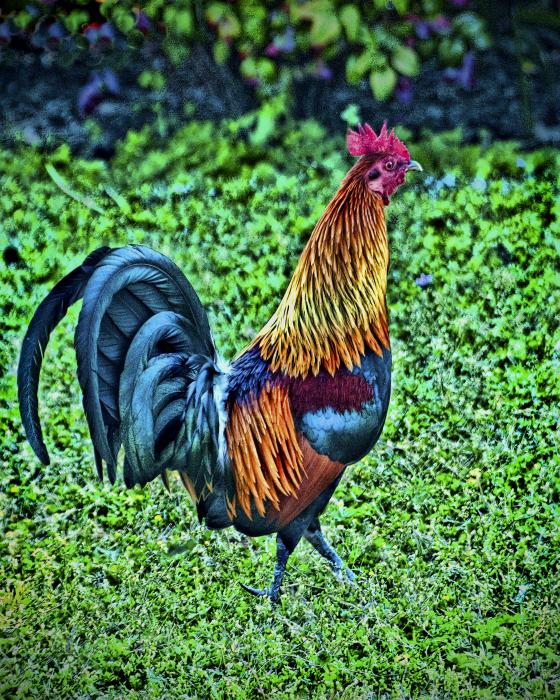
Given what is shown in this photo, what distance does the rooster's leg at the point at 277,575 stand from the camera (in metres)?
3.26

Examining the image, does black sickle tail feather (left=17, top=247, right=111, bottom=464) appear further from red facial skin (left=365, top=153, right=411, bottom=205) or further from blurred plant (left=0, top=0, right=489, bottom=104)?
blurred plant (left=0, top=0, right=489, bottom=104)

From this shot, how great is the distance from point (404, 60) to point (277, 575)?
2.57m

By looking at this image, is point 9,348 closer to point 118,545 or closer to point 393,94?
point 118,545

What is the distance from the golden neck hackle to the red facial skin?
0.08 ft

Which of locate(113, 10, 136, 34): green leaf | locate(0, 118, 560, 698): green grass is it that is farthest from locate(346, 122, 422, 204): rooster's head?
locate(113, 10, 136, 34): green leaf

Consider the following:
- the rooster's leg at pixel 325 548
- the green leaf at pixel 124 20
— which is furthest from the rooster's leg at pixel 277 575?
the green leaf at pixel 124 20

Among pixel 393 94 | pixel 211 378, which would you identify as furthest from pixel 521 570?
pixel 393 94

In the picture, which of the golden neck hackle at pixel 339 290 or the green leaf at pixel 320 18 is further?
the green leaf at pixel 320 18

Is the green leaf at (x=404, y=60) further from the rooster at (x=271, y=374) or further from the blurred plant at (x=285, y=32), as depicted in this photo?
the rooster at (x=271, y=374)

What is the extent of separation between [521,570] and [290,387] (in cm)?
107

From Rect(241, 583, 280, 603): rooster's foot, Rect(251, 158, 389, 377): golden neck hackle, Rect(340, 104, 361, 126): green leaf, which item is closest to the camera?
Rect(251, 158, 389, 377): golden neck hackle

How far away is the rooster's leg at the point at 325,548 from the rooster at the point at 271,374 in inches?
8.4

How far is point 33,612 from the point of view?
3365 millimetres

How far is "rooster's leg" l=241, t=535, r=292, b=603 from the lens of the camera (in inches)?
128
